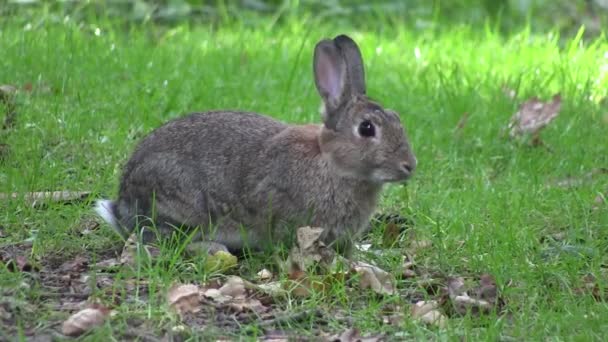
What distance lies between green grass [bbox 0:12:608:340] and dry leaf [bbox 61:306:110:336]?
0.30 ft

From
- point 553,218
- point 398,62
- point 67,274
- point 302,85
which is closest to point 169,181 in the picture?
point 67,274

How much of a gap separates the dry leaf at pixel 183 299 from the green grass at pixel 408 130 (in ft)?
0.19

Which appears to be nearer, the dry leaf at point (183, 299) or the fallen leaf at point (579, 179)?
the dry leaf at point (183, 299)

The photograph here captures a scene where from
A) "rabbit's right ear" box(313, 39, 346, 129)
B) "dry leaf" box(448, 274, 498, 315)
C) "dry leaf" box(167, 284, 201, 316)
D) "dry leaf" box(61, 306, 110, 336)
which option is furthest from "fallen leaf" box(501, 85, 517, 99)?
"dry leaf" box(61, 306, 110, 336)

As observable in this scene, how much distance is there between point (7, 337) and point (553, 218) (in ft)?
10.1

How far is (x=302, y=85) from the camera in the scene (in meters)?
8.28

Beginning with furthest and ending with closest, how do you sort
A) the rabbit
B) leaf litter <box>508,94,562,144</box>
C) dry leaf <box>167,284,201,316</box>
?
leaf litter <box>508,94,562,144</box>, the rabbit, dry leaf <box>167,284,201,316</box>

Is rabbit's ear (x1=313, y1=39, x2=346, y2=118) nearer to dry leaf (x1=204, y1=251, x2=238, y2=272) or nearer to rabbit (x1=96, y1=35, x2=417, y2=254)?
rabbit (x1=96, y1=35, x2=417, y2=254)

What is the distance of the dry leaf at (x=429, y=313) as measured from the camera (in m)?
4.84

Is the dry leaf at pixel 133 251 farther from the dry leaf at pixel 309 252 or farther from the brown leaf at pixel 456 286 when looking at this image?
the brown leaf at pixel 456 286

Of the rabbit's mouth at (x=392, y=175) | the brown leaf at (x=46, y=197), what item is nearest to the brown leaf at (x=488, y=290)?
the rabbit's mouth at (x=392, y=175)

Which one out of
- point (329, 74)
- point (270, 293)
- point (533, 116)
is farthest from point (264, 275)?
point (533, 116)

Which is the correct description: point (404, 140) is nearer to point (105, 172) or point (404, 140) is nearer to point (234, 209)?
point (234, 209)

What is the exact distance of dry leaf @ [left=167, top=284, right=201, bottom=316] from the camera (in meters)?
4.80
